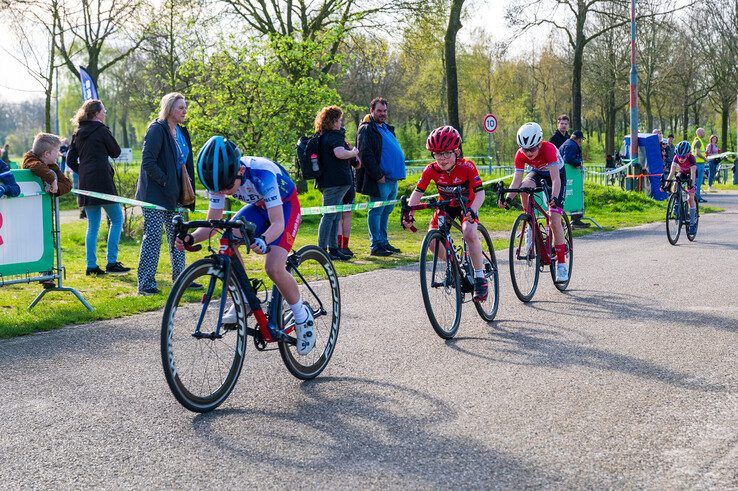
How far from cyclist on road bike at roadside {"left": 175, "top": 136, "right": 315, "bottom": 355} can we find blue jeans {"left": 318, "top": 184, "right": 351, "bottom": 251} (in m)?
6.09

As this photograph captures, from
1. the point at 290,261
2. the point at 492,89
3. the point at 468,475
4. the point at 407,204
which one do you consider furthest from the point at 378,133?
the point at 492,89

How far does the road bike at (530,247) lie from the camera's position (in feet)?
29.2

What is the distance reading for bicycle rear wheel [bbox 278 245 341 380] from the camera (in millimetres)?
5758

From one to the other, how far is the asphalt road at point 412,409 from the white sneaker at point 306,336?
0.26 metres

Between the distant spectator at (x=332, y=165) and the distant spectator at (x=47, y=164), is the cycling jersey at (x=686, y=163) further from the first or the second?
the distant spectator at (x=47, y=164)

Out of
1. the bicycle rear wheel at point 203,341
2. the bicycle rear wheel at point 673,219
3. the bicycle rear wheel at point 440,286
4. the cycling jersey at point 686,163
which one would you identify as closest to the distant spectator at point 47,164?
the bicycle rear wheel at point 440,286

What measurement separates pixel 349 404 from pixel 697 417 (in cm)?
200

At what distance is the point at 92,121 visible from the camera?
10703 millimetres

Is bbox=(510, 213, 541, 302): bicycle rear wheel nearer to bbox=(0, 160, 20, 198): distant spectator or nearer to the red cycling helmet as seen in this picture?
the red cycling helmet

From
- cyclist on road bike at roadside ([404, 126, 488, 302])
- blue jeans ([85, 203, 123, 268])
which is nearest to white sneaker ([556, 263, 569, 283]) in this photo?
cyclist on road bike at roadside ([404, 126, 488, 302])

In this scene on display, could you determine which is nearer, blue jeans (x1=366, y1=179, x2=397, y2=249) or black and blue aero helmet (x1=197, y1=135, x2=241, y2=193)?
black and blue aero helmet (x1=197, y1=135, x2=241, y2=193)

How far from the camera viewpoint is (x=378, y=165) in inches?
506

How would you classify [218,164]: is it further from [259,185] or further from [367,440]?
[367,440]

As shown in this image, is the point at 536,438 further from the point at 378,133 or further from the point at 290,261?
the point at 378,133
